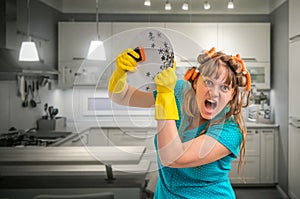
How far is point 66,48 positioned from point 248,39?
1563mm

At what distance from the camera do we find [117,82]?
60cm

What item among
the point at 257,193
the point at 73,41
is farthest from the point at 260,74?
the point at 73,41

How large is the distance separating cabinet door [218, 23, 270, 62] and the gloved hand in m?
2.90

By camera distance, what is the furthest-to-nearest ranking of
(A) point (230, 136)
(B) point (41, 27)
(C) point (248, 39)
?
(C) point (248, 39), (B) point (41, 27), (A) point (230, 136)

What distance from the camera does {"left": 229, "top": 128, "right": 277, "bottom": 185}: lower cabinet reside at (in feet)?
10.8

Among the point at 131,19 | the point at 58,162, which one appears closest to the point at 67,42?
the point at 131,19

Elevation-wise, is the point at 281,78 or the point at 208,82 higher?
the point at 281,78

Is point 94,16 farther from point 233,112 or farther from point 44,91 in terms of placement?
point 233,112

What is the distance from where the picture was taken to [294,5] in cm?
283

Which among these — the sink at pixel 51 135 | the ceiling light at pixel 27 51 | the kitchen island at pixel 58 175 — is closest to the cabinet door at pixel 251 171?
the sink at pixel 51 135

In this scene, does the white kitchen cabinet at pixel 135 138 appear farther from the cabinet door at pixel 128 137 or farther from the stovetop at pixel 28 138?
the stovetop at pixel 28 138

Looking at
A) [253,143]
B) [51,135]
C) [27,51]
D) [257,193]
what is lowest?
[257,193]

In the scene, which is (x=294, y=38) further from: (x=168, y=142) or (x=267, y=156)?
(x=168, y=142)

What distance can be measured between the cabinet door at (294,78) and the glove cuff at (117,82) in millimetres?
2371
